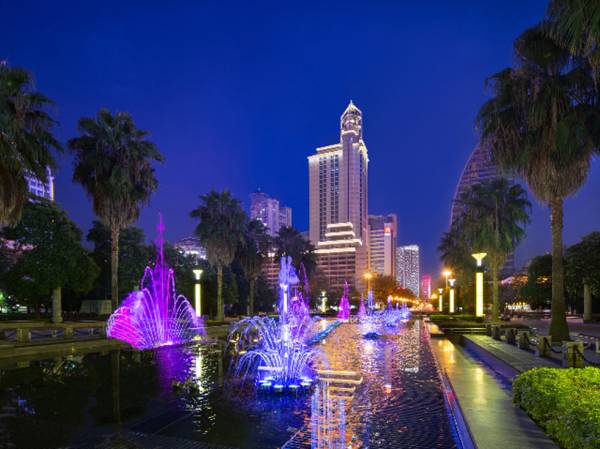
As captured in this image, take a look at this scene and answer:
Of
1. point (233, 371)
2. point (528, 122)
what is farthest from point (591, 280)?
point (233, 371)

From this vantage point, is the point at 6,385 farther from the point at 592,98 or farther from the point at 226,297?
the point at 226,297

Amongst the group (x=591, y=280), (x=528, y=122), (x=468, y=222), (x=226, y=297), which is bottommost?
(x=226, y=297)

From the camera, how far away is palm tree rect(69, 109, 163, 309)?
2719 cm

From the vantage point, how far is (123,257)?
41.3 metres

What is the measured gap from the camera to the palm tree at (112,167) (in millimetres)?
27188

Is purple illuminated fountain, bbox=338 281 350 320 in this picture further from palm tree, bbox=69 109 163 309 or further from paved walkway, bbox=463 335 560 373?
paved walkway, bbox=463 335 560 373

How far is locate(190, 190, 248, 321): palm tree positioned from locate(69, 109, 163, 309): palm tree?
12.5 m

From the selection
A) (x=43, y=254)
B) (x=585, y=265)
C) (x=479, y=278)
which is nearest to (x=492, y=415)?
(x=479, y=278)

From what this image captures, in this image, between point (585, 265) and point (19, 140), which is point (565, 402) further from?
point (585, 265)

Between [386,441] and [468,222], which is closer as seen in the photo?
[386,441]

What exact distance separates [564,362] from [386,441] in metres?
7.48

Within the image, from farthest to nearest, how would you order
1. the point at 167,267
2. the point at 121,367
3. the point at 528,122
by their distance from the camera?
the point at 167,267
the point at 528,122
the point at 121,367

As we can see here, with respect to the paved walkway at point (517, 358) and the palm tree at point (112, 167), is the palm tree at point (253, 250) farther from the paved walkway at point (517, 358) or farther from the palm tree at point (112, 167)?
the paved walkway at point (517, 358)

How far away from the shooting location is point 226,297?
51.2 meters
